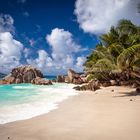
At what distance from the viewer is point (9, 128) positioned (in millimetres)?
8539

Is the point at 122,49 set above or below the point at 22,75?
below

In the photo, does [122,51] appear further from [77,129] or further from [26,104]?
[77,129]

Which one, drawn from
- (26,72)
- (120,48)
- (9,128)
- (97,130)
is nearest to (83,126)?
(97,130)

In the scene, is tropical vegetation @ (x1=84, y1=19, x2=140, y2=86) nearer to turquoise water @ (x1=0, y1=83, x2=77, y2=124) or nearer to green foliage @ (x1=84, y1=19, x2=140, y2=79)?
green foliage @ (x1=84, y1=19, x2=140, y2=79)

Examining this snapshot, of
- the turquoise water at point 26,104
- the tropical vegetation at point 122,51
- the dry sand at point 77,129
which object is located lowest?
the dry sand at point 77,129

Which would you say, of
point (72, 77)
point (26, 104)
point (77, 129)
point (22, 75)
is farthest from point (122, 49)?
point (22, 75)

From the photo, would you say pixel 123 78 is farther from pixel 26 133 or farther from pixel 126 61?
pixel 26 133

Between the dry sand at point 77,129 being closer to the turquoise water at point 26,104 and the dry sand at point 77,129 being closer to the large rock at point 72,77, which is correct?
the turquoise water at point 26,104

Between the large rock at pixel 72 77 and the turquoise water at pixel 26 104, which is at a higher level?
the large rock at pixel 72 77

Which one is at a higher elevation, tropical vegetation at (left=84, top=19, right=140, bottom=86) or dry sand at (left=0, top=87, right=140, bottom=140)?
tropical vegetation at (left=84, top=19, right=140, bottom=86)

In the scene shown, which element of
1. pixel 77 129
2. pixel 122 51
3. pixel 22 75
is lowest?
pixel 77 129

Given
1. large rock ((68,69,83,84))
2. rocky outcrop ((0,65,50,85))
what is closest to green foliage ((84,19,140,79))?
large rock ((68,69,83,84))

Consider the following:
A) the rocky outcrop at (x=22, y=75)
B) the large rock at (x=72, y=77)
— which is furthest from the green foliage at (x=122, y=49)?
the rocky outcrop at (x=22, y=75)

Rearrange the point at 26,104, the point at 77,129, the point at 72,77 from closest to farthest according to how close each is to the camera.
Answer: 1. the point at 77,129
2. the point at 26,104
3. the point at 72,77
